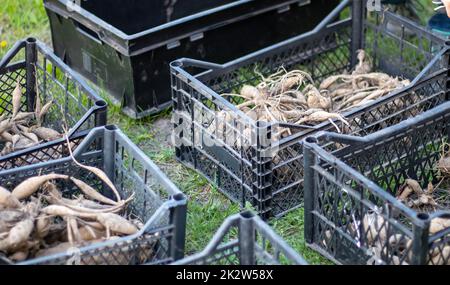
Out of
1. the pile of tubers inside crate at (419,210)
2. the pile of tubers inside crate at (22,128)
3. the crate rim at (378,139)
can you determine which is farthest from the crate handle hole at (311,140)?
the pile of tubers inside crate at (22,128)

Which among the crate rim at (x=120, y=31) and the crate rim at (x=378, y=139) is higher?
the crate rim at (x=120, y=31)

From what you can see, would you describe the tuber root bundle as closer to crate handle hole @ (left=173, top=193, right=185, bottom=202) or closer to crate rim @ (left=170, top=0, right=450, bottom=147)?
crate handle hole @ (left=173, top=193, right=185, bottom=202)

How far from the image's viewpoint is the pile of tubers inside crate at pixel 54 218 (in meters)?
3.66

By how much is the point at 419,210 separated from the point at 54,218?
1.69m

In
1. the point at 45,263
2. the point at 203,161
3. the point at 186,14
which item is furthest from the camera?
the point at 186,14

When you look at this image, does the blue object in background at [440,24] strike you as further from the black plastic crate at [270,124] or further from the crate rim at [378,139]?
the crate rim at [378,139]

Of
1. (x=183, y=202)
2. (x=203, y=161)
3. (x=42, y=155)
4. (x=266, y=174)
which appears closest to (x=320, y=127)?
(x=266, y=174)

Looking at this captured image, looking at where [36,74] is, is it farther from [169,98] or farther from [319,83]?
[319,83]

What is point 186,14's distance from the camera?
6.01m

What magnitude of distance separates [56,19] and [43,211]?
2.10 m

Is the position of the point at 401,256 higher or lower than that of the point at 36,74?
lower

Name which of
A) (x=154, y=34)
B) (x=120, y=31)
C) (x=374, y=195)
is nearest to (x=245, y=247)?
(x=374, y=195)

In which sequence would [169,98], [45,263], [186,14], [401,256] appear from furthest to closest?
[186,14] < [169,98] < [401,256] < [45,263]

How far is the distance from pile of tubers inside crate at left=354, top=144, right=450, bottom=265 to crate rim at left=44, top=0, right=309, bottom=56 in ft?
5.03
